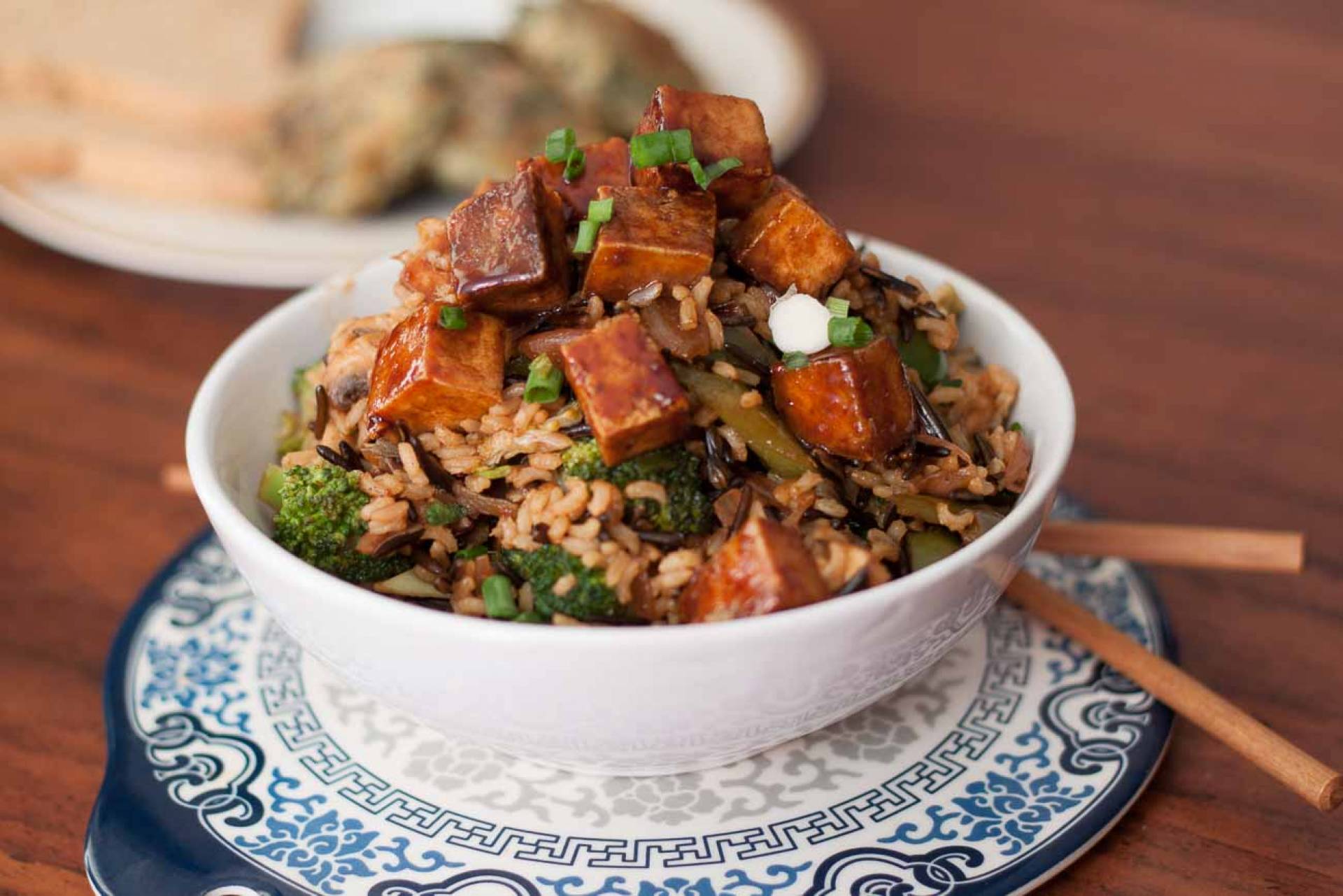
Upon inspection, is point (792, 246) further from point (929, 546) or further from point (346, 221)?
point (346, 221)

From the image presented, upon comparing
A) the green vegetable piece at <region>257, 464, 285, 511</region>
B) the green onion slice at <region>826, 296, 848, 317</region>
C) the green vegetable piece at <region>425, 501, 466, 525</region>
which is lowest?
the green vegetable piece at <region>257, 464, 285, 511</region>

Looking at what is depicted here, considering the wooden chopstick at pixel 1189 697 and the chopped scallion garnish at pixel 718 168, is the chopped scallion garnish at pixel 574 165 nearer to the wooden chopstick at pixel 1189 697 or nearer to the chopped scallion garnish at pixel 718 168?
the chopped scallion garnish at pixel 718 168

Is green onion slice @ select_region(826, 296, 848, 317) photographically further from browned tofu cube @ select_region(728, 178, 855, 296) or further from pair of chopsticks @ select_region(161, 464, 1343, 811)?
pair of chopsticks @ select_region(161, 464, 1343, 811)

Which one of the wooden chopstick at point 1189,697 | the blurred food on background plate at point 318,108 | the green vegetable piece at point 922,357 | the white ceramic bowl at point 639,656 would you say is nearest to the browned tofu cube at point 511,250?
the white ceramic bowl at point 639,656

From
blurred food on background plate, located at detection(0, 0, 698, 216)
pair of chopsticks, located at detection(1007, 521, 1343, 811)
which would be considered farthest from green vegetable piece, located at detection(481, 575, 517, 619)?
blurred food on background plate, located at detection(0, 0, 698, 216)

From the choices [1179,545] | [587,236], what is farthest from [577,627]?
[1179,545]
